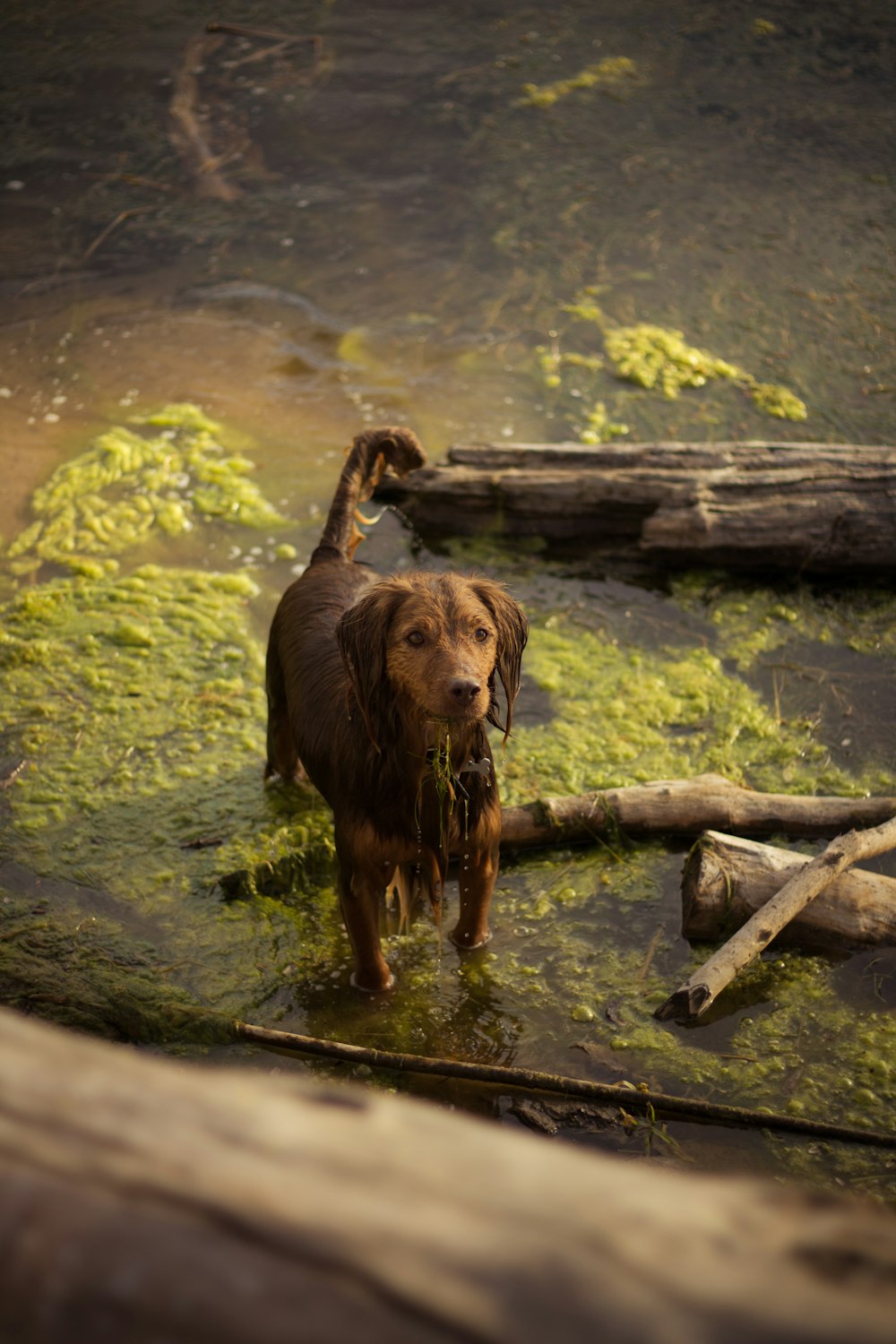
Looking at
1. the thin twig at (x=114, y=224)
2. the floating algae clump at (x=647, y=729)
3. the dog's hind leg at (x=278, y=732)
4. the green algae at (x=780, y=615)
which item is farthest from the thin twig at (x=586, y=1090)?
the thin twig at (x=114, y=224)

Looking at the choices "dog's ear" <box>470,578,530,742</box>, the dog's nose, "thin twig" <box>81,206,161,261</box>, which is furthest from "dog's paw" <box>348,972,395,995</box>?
"thin twig" <box>81,206,161,261</box>

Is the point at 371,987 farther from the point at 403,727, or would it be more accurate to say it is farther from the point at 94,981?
the point at 403,727

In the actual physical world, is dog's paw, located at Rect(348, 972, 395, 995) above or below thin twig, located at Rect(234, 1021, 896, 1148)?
below

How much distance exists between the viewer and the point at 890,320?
921 centimetres

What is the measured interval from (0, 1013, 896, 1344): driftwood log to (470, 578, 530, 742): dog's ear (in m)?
2.77

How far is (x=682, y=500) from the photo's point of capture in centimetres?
662

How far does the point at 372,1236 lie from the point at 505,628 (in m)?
2.95

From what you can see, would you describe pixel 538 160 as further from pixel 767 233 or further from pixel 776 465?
pixel 776 465

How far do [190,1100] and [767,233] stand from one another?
421 inches

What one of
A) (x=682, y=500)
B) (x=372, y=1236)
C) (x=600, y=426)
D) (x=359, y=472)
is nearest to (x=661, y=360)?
(x=600, y=426)

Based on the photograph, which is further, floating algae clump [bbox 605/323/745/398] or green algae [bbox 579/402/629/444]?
floating algae clump [bbox 605/323/745/398]

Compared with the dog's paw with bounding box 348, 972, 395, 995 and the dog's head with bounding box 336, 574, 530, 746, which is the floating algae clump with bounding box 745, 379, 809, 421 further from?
the dog's paw with bounding box 348, 972, 395, 995

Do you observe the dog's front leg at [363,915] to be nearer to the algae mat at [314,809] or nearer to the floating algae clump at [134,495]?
the algae mat at [314,809]

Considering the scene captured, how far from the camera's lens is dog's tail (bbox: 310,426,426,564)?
5.05 m
